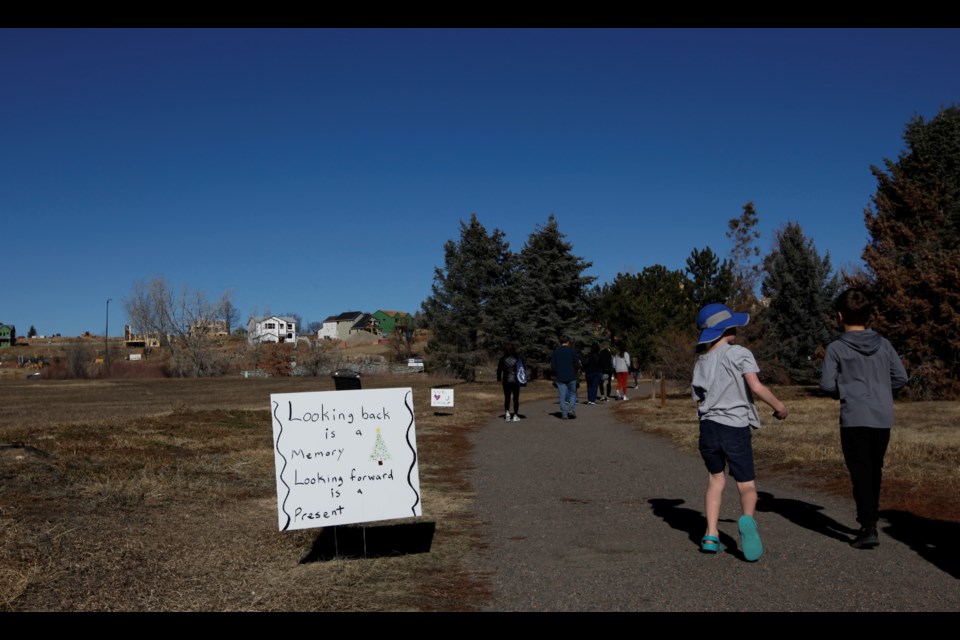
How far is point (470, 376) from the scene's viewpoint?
2203 inches

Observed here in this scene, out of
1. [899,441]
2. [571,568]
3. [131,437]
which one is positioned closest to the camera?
[571,568]

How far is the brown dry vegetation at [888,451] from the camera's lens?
28.4 ft

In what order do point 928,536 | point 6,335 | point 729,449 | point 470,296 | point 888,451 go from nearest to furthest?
point 729,449 → point 928,536 → point 888,451 → point 470,296 → point 6,335

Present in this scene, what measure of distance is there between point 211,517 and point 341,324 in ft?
560

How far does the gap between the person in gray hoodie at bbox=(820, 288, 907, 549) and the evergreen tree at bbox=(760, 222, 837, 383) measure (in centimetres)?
3379

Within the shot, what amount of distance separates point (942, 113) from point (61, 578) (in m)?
30.5

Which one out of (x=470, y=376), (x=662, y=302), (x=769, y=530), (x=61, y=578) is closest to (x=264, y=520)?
(x=61, y=578)

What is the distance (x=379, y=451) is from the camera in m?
6.52

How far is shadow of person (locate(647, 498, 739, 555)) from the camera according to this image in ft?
22.9

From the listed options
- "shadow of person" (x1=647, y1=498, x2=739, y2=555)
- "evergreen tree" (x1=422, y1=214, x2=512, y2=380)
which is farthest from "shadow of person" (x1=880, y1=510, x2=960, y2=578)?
"evergreen tree" (x1=422, y1=214, x2=512, y2=380)

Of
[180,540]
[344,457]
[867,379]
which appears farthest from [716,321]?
[180,540]

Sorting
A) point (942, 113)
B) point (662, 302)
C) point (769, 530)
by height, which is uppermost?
point (942, 113)

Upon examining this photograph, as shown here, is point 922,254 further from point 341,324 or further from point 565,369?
point 341,324

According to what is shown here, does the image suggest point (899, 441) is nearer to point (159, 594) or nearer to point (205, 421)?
point (159, 594)
